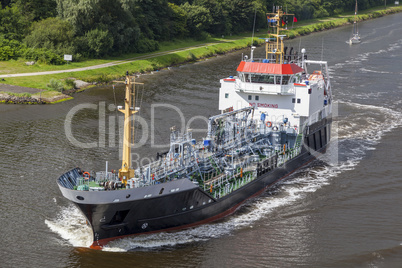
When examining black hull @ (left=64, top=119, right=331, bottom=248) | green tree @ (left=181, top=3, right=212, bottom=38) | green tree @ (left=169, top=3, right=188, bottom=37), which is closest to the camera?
black hull @ (left=64, top=119, right=331, bottom=248)

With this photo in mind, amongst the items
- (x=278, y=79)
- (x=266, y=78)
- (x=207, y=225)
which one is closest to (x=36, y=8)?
(x=266, y=78)

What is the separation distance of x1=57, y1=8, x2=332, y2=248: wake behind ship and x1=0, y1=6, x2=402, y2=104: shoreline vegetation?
5.27 metres

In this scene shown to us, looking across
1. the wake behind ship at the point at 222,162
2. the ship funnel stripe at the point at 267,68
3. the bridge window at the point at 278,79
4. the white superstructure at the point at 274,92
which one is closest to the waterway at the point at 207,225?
A: the wake behind ship at the point at 222,162

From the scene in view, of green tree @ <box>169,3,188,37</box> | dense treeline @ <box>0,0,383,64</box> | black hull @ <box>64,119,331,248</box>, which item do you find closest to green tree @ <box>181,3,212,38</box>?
dense treeline @ <box>0,0,383,64</box>

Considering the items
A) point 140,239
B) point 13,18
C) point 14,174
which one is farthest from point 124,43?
point 140,239

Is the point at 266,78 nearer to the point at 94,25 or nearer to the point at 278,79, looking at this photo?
the point at 278,79

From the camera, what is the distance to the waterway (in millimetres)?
27764

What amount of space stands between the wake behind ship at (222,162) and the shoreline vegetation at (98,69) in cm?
527

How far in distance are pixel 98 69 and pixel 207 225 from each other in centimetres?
4786

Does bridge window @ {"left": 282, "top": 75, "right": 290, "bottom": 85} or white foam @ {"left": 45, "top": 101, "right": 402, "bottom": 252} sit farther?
bridge window @ {"left": 282, "top": 75, "right": 290, "bottom": 85}

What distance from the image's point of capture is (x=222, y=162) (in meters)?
35.4

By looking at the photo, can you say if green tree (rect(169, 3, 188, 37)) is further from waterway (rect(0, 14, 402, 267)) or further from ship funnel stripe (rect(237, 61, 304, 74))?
ship funnel stripe (rect(237, 61, 304, 74))

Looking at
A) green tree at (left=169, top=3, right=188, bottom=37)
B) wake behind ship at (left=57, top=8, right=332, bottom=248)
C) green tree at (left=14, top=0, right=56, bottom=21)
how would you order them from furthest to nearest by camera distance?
green tree at (left=169, top=3, right=188, bottom=37)
green tree at (left=14, top=0, right=56, bottom=21)
wake behind ship at (left=57, top=8, right=332, bottom=248)

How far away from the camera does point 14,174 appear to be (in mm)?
36906
